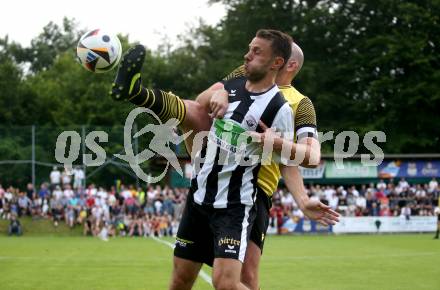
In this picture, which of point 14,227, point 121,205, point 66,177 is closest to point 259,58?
point 121,205

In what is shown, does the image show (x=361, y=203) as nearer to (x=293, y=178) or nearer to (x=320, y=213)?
(x=293, y=178)

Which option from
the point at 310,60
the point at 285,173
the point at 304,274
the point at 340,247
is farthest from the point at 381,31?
the point at 285,173

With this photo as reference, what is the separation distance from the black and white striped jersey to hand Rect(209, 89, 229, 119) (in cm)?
7

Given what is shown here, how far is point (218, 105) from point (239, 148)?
37cm

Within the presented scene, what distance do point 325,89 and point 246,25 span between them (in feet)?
21.4

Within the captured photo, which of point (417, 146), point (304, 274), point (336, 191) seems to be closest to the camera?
point (304, 274)

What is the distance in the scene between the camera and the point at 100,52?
623cm

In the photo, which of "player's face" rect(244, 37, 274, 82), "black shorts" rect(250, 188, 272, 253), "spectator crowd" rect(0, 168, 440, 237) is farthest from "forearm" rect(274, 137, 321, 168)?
"spectator crowd" rect(0, 168, 440, 237)

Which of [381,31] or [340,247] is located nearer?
[340,247]

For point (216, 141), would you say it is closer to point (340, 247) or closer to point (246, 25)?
point (340, 247)

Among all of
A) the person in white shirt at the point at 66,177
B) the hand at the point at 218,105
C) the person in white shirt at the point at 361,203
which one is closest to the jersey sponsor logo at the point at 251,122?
the hand at the point at 218,105

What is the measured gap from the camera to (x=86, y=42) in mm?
6383

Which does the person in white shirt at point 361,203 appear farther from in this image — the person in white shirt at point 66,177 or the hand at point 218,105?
the hand at point 218,105

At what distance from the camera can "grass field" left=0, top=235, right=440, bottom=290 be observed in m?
11.0
